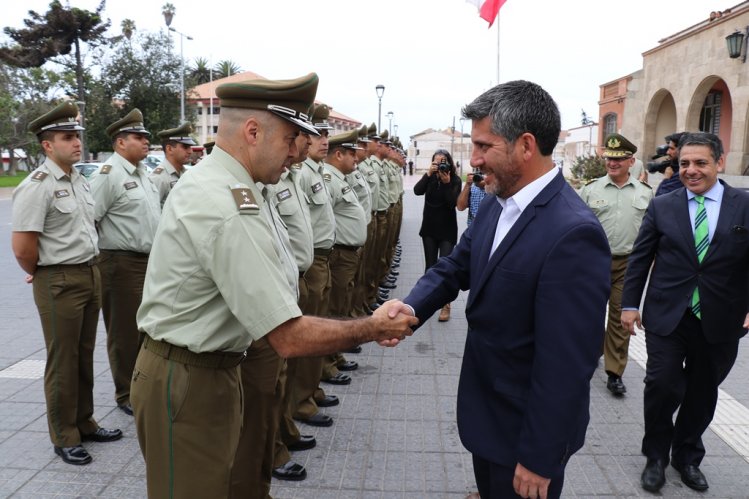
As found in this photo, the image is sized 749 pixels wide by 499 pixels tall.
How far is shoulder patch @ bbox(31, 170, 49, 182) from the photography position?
3861mm

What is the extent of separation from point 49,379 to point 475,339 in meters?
3.03

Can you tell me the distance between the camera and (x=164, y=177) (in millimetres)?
6152

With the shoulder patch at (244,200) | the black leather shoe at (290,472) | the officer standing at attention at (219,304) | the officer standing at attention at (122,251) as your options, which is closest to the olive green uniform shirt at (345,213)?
the officer standing at attention at (122,251)

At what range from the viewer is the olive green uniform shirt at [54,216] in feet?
12.5

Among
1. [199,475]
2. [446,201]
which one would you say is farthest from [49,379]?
[446,201]

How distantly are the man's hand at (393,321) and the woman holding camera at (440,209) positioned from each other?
578 centimetres

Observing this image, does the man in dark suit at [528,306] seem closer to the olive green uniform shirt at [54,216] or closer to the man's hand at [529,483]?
the man's hand at [529,483]

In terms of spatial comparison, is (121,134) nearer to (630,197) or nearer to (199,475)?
(199,475)

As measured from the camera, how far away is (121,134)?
484cm

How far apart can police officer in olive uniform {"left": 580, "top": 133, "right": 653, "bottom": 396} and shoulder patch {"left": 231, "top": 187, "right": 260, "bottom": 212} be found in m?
3.99

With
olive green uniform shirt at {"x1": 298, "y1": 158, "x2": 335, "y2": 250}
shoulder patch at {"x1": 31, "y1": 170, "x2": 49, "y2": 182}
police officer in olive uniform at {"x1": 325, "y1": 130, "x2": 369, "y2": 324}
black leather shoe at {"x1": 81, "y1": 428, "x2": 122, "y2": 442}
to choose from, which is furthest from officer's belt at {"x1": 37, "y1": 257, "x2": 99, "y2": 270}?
police officer in olive uniform at {"x1": 325, "y1": 130, "x2": 369, "y2": 324}

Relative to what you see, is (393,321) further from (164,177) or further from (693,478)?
(164,177)

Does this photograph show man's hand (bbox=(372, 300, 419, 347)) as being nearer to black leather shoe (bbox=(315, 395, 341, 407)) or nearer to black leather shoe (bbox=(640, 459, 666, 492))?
black leather shoe (bbox=(640, 459, 666, 492))

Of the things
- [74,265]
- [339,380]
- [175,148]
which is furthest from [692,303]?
[175,148]
